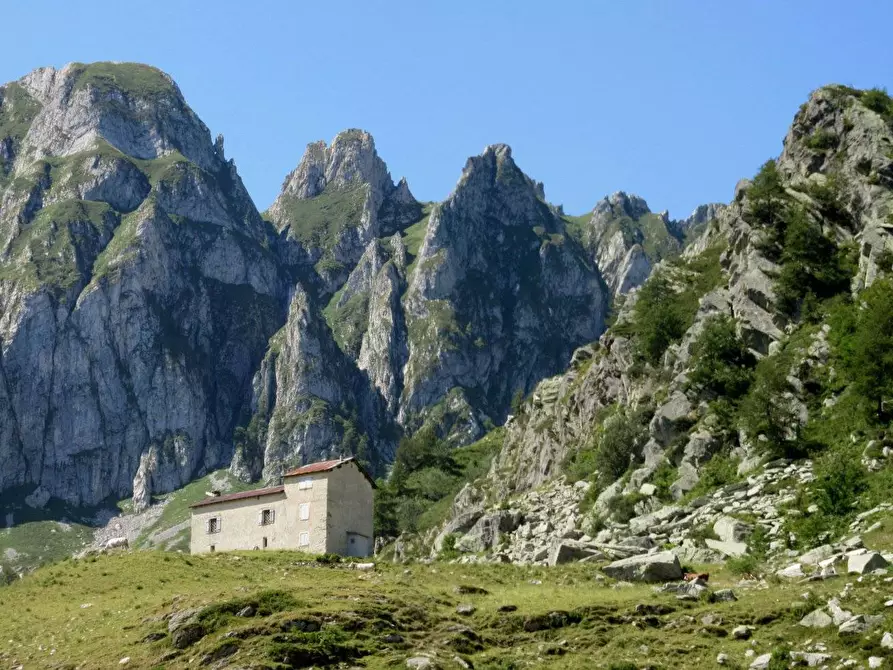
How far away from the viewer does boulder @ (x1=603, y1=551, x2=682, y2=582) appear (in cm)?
4059

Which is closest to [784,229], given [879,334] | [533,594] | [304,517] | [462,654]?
[879,334]

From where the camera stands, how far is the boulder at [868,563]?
111 ft

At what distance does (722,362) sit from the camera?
234 feet

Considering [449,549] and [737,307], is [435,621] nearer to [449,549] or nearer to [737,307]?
[449,549]

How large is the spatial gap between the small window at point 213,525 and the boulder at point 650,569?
37104mm

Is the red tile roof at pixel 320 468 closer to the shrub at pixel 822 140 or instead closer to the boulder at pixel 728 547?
the boulder at pixel 728 547

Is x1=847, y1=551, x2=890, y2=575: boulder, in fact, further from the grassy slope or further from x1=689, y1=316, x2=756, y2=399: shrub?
x1=689, y1=316, x2=756, y2=399: shrub

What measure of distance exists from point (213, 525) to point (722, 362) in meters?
37.7

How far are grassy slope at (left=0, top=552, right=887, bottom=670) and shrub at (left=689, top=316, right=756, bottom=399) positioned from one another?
88.0 feet

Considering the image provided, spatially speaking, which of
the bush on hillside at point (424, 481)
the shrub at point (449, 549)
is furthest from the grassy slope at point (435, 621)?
the bush on hillside at point (424, 481)

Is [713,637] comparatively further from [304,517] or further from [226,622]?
[304,517]

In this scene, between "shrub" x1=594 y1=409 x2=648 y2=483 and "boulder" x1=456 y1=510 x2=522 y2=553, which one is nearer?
"boulder" x1=456 y1=510 x2=522 y2=553

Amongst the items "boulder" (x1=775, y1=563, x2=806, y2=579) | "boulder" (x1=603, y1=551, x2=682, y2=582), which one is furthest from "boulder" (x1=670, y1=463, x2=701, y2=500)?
"boulder" (x1=775, y1=563, x2=806, y2=579)

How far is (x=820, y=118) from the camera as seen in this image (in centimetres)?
9381
